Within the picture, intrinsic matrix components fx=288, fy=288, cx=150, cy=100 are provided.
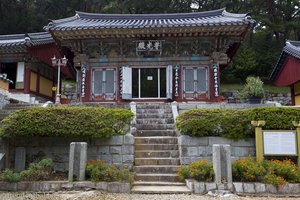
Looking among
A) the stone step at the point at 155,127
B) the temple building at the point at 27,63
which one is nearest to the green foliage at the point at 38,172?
the stone step at the point at 155,127

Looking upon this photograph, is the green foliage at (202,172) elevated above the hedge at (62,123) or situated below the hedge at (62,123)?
below

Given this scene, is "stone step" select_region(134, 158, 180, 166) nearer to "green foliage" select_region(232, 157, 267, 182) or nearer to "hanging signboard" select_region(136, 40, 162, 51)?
"green foliage" select_region(232, 157, 267, 182)

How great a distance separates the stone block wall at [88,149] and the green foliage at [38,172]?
87 cm

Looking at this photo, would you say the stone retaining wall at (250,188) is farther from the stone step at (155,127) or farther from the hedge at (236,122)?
the stone step at (155,127)

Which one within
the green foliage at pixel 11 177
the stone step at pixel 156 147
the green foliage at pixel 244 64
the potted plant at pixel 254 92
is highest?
the green foliage at pixel 244 64

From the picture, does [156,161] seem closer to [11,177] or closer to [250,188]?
[250,188]

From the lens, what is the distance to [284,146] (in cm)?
798

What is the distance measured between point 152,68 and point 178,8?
2199 cm

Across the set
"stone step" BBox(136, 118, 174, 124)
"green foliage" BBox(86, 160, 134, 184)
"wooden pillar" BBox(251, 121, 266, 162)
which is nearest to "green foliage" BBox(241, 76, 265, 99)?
"stone step" BBox(136, 118, 174, 124)

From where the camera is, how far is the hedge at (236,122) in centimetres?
839

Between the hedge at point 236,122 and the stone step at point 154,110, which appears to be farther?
the stone step at point 154,110

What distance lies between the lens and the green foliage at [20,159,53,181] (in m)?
7.41

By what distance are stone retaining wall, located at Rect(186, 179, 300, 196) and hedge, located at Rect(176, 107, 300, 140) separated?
1760 millimetres

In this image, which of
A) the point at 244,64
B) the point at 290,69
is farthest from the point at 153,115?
the point at 244,64
